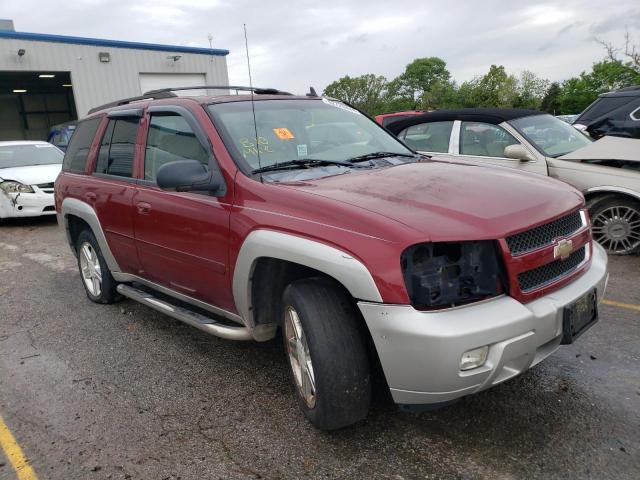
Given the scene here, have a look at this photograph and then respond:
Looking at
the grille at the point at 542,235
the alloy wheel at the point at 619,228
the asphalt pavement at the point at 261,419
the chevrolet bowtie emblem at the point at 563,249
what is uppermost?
the grille at the point at 542,235

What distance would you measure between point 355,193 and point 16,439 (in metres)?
2.30

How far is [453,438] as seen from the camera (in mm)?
2641

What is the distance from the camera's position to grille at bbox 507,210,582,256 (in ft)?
7.88

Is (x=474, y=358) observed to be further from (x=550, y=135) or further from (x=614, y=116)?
(x=614, y=116)

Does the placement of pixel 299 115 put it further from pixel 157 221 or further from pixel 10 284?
pixel 10 284

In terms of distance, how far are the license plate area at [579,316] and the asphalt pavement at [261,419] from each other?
503 mm

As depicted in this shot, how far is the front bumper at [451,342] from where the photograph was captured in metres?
2.16

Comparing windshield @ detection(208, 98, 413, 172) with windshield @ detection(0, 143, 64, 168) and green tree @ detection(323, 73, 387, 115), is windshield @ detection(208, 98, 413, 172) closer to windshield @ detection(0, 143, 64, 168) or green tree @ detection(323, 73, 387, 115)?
windshield @ detection(0, 143, 64, 168)

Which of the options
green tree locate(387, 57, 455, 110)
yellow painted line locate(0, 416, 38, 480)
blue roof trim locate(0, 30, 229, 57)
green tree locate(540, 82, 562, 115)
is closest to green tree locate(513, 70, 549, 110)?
green tree locate(540, 82, 562, 115)

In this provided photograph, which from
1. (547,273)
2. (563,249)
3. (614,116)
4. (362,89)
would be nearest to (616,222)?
(614,116)

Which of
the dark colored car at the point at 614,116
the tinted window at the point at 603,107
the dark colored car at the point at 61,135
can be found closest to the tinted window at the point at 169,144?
the dark colored car at the point at 614,116

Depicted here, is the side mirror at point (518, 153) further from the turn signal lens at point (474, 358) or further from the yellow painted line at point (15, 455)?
the yellow painted line at point (15, 455)

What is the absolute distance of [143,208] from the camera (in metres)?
3.74

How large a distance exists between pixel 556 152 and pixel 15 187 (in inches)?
345
